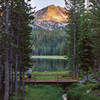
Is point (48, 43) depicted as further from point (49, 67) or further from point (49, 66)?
point (49, 67)

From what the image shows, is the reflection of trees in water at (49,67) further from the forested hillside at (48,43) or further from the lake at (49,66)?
the forested hillside at (48,43)

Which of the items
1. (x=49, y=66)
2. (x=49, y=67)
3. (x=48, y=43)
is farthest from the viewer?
(x=48, y=43)

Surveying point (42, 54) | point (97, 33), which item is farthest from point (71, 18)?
point (42, 54)

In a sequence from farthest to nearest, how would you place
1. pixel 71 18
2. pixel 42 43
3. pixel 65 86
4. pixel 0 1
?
pixel 42 43 < pixel 71 18 < pixel 65 86 < pixel 0 1

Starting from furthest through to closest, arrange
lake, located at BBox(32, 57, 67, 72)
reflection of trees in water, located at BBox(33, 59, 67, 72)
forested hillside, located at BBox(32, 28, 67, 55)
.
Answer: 1. forested hillside, located at BBox(32, 28, 67, 55)
2. reflection of trees in water, located at BBox(33, 59, 67, 72)
3. lake, located at BBox(32, 57, 67, 72)

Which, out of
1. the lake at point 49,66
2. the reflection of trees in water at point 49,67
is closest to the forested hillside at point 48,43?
the lake at point 49,66

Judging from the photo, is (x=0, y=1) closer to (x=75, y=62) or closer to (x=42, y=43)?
(x=75, y=62)

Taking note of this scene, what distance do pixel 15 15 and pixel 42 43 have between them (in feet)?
493

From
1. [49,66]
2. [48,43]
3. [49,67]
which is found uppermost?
[48,43]

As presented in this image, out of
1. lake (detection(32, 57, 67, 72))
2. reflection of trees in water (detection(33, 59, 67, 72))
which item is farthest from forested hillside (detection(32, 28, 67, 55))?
reflection of trees in water (detection(33, 59, 67, 72))

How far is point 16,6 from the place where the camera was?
1530cm

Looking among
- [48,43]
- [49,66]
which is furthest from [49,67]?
[48,43]

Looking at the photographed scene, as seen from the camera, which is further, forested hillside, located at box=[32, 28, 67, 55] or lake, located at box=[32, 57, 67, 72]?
forested hillside, located at box=[32, 28, 67, 55]

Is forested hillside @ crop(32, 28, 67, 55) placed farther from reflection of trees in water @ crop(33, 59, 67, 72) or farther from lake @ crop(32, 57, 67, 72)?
reflection of trees in water @ crop(33, 59, 67, 72)
